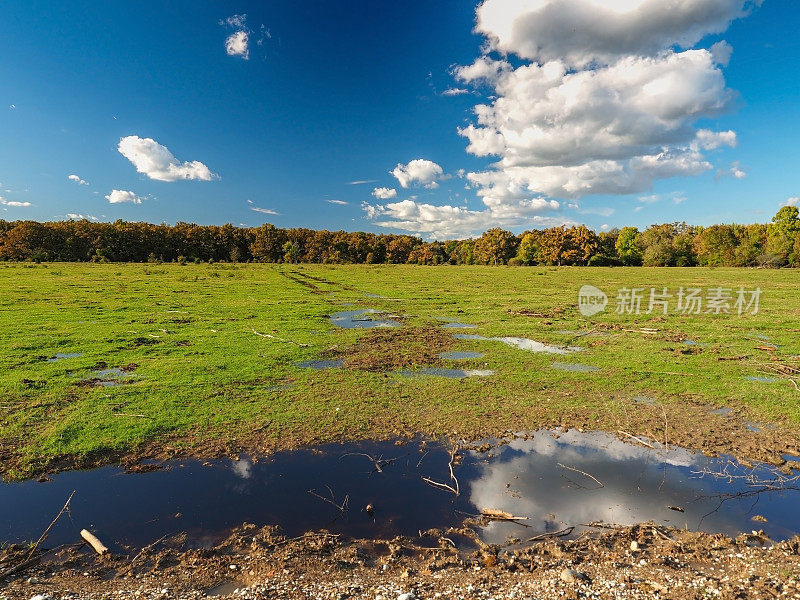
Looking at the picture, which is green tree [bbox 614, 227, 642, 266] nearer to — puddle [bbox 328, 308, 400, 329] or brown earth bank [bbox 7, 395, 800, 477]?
puddle [bbox 328, 308, 400, 329]

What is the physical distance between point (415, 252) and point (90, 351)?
385ft

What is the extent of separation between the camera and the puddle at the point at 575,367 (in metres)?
15.9

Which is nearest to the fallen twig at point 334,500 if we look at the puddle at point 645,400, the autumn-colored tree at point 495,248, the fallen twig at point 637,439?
the fallen twig at point 637,439

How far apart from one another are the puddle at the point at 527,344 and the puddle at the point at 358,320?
17.1ft

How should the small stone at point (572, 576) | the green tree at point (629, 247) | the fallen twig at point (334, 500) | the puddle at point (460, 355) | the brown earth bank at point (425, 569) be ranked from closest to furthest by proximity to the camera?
the brown earth bank at point (425, 569)
the small stone at point (572, 576)
the fallen twig at point (334, 500)
the puddle at point (460, 355)
the green tree at point (629, 247)

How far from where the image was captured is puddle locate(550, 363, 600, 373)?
52.1 ft

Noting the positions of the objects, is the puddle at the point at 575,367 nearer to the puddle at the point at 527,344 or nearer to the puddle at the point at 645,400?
the puddle at the point at 527,344

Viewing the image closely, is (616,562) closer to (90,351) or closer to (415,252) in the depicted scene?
(90,351)

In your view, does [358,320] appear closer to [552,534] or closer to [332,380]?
[332,380]

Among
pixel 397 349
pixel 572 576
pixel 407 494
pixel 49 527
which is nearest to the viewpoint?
pixel 572 576

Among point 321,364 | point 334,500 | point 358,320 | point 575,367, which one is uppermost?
point 575,367

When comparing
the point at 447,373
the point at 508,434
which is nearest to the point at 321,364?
the point at 447,373

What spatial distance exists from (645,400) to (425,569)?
33.6 ft

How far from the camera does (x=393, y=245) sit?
430 feet
